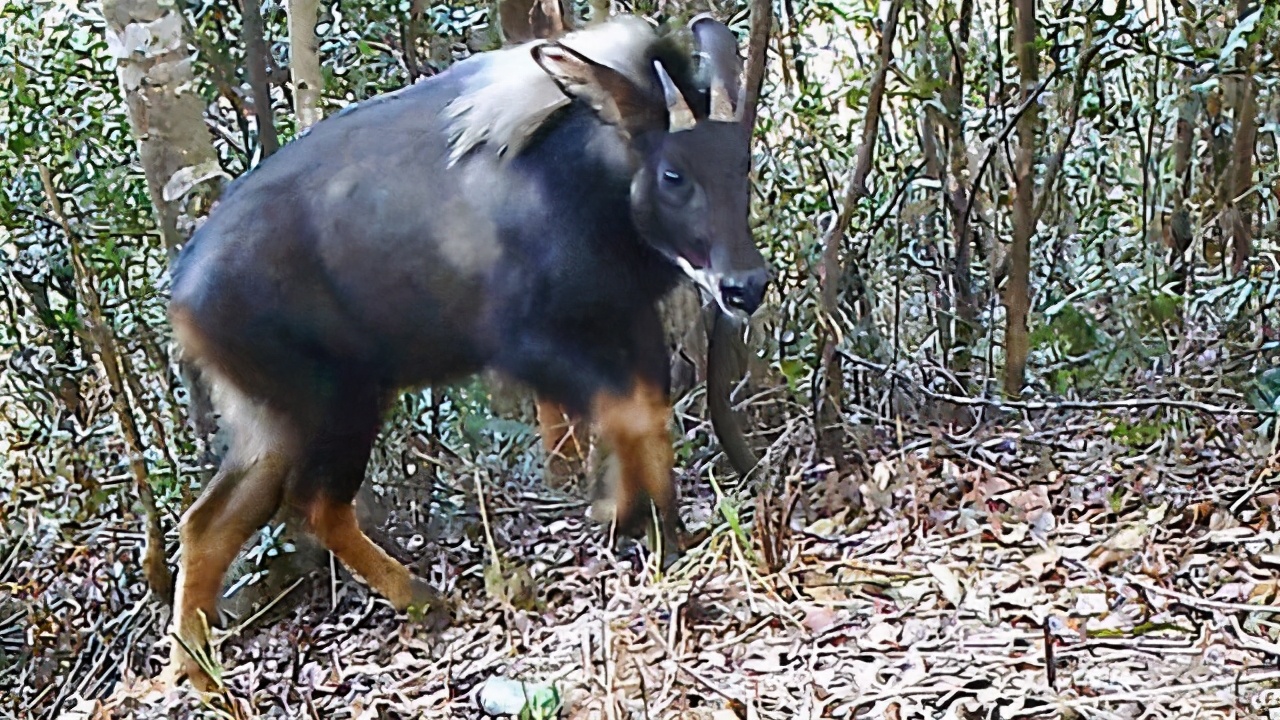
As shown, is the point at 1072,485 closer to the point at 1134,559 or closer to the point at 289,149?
the point at 1134,559

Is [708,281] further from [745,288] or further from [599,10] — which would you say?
[599,10]

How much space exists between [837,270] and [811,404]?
0.39 metres

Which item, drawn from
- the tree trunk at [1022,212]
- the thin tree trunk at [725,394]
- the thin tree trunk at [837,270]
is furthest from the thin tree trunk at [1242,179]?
the thin tree trunk at [725,394]

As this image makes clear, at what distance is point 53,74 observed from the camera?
4.38m

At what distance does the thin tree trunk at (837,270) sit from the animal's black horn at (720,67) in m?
0.52

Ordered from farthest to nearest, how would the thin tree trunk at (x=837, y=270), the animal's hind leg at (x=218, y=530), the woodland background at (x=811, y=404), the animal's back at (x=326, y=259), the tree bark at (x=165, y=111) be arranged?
the tree bark at (x=165, y=111) → the thin tree trunk at (x=837, y=270) → the animal's hind leg at (x=218, y=530) → the animal's back at (x=326, y=259) → the woodland background at (x=811, y=404)

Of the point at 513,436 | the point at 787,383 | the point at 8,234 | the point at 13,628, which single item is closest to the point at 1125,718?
the point at 787,383

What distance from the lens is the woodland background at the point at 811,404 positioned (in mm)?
2814

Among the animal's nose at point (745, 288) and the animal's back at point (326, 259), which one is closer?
the animal's nose at point (745, 288)

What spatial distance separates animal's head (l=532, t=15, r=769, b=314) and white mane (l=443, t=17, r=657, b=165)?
0.35 feet

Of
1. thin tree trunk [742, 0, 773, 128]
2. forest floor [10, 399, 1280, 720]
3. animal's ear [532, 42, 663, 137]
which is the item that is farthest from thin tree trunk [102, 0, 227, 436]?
thin tree trunk [742, 0, 773, 128]

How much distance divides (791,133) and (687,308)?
850 millimetres

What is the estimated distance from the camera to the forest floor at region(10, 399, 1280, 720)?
2492mm

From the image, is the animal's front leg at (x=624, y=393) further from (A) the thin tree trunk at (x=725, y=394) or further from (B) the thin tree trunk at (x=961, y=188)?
(B) the thin tree trunk at (x=961, y=188)
